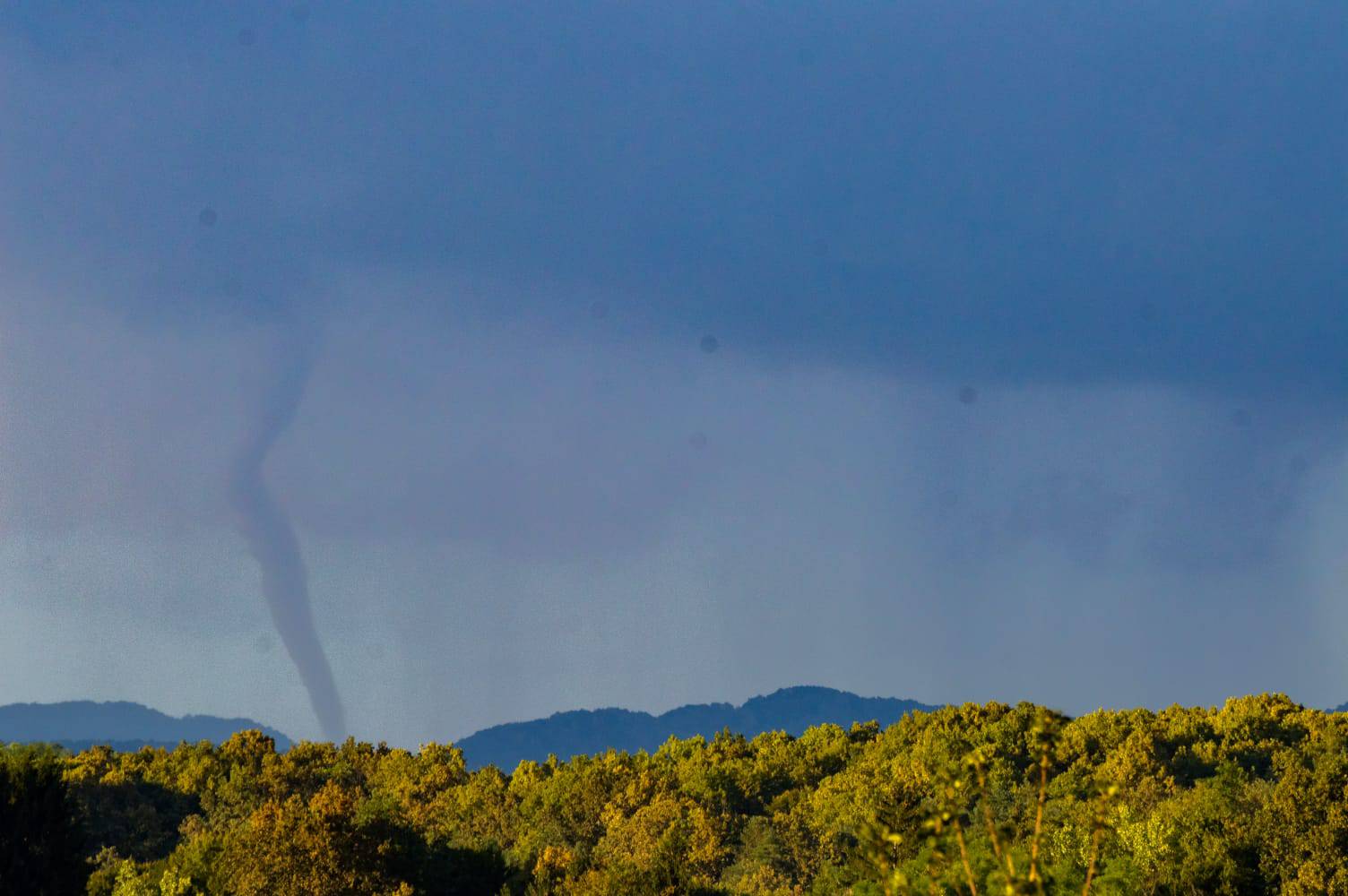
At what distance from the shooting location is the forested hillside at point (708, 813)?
5603 centimetres

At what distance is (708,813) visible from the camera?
9456 cm

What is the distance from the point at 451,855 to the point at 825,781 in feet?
136

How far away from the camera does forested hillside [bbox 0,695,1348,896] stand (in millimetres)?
56031

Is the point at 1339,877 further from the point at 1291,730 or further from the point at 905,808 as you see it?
the point at 1291,730

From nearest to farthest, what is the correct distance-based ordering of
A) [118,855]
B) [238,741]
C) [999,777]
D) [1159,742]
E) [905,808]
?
[905,808], [118,855], [999,777], [1159,742], [238,741]

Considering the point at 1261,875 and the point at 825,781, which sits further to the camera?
the point at 825,781

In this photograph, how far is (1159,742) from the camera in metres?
106

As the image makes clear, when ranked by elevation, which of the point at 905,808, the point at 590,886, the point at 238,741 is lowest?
the point at 590,886

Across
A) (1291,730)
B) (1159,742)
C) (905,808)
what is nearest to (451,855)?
(905,808)

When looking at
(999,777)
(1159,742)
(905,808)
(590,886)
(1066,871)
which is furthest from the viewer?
(1159,742)

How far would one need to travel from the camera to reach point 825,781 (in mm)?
102312

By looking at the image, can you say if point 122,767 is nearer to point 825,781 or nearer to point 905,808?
point 825,781

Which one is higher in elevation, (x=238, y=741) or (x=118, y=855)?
(x=238, y=741)

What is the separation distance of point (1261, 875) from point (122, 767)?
279ft
